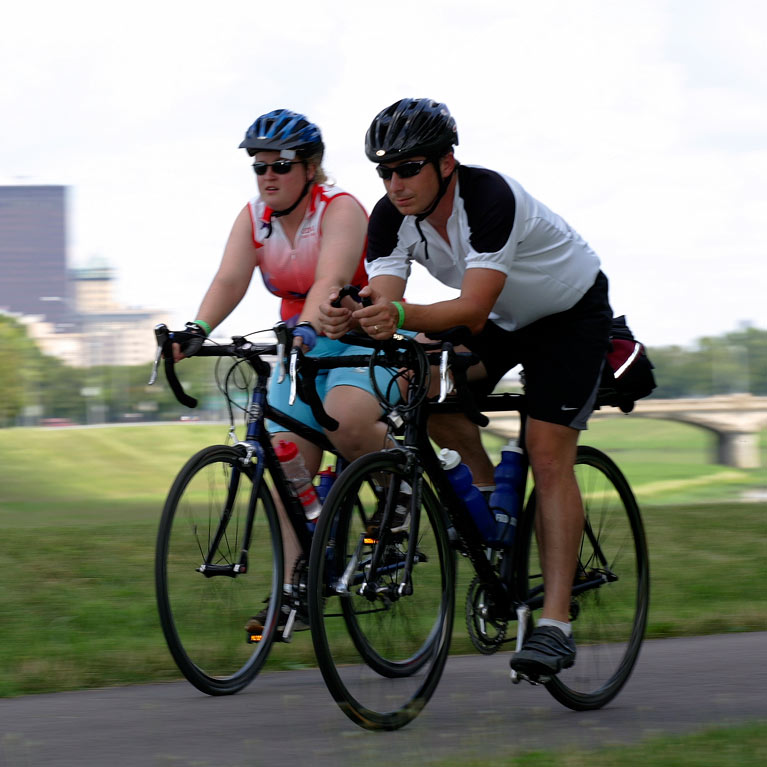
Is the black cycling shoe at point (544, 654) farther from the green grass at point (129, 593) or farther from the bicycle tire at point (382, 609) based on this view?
the green grass at point (129, 593)

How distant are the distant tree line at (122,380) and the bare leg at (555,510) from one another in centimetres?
4956

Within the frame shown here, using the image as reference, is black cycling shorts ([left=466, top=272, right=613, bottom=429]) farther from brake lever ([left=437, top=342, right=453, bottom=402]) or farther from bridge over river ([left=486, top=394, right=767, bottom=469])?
bridge over river ([left=486, top=394, right=767, bottom=469])

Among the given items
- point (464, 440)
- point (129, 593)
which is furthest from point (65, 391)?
point (464, 440)

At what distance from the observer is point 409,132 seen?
160 inches

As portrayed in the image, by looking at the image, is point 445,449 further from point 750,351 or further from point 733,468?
point 750,351

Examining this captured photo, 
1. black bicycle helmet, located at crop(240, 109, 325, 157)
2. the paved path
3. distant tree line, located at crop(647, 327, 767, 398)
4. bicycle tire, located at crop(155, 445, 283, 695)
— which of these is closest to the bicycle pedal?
the paved path

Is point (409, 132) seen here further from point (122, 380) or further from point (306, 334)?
point (122, 380)

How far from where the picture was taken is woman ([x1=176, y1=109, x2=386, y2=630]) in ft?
15.6

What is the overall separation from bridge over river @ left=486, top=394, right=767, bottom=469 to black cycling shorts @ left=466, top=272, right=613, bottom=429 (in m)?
53.3

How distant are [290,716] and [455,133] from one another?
1.86 meters

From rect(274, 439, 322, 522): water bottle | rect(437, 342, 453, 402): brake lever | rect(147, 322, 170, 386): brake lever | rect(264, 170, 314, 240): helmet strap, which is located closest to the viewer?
rect(437, 342, 453, 402): brake lever

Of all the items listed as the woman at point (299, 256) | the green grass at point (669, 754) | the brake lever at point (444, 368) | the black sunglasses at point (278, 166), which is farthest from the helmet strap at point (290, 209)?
the green grass at point (669, 754)

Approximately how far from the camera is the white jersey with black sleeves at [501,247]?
13.2 ft

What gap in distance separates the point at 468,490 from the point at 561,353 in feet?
1.76
